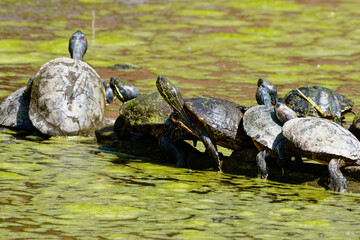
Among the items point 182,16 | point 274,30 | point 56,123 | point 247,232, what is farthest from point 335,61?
point 247,232

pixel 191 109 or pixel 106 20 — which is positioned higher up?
pixel 106 20

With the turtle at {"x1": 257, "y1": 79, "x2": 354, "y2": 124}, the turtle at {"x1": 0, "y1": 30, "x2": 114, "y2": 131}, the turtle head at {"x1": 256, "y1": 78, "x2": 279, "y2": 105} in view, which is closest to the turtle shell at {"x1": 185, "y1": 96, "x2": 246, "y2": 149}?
the turtle head at {"x1": 256, "y1": 78, "x2": 279, "y2": 105}

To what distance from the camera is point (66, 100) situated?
22.3 feet

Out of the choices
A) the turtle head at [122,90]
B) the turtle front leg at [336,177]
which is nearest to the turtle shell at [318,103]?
the turtle front leg at [336,177]

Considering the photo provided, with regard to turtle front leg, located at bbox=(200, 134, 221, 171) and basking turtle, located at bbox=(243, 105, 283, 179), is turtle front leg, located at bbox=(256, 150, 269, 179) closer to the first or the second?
basking turtle, located at bbox=(243, 105, 283, 179)

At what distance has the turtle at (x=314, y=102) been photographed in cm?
634

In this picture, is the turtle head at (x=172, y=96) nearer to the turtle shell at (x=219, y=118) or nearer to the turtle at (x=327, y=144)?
the turtle shell at (x=219, y=118)

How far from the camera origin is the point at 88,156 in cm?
589

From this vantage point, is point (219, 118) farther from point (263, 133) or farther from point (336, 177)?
point (336, 177)

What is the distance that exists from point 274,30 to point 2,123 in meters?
9.09

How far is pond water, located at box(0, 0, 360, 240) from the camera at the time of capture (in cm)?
386

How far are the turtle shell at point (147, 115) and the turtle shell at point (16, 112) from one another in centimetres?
149

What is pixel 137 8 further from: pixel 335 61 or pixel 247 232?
pixel 247 232

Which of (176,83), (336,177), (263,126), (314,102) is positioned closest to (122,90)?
(263,126)
